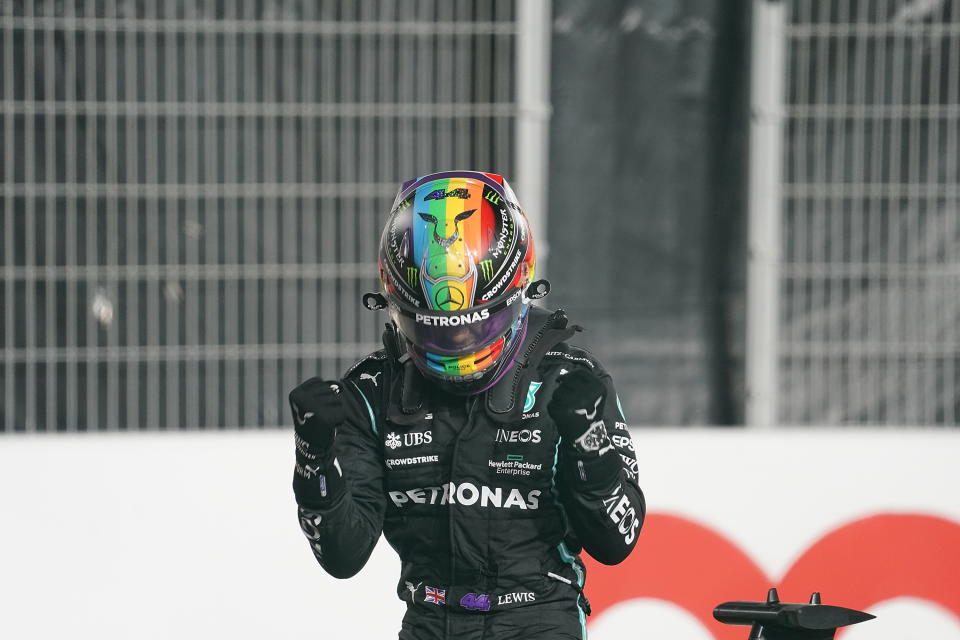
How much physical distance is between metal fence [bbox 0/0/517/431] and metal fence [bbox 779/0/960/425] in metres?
1.53

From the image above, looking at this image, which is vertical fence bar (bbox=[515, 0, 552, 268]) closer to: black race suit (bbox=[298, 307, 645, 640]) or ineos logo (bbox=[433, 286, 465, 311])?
black race suit (bbox=[298, 307, 645, 640])

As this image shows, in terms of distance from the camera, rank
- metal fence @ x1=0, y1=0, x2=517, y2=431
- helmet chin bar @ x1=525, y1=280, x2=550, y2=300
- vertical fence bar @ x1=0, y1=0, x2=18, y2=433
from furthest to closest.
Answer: metal fence @ x1=0, y1=0, x2=517, y2=431
vertical fence bar @ x1=0, y1=0, x2=18, y2=433
helmet chin bar @ x1=525, y1=280, x2=550, y2=300

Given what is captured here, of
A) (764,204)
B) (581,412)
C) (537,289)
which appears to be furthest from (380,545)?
(764,204)

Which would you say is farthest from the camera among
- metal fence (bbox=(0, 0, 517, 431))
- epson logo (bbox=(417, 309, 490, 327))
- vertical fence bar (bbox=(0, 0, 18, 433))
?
metal fence (bbox=(0, 0, 517, 431))

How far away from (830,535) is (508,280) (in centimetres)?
240

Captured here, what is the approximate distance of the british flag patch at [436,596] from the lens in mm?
2760

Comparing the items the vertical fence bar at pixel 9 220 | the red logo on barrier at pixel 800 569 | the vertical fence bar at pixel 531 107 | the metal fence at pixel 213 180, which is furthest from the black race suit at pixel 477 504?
the vertical fence bar at pixel 9 220

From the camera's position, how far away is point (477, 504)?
2.77 metres

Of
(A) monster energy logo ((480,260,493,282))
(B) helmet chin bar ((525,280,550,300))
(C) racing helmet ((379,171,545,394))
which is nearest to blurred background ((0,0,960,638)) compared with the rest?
(B) helmet chin bar ((525,280,550,300))

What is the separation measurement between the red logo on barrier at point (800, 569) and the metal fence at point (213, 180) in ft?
7.27

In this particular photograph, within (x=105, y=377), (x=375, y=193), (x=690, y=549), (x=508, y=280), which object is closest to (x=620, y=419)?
(x=508, y=280)

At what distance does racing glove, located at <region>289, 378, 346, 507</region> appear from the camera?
2561 mm

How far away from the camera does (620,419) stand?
112 inches

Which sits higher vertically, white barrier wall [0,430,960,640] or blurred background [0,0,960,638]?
blurred background [0,0,960,638]
